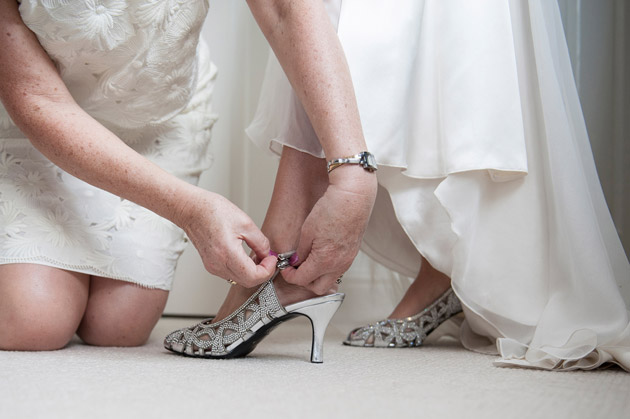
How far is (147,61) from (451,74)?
470 millimetres

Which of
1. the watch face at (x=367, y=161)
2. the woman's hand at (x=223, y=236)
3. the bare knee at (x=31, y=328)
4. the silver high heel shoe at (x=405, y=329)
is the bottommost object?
the silver high heel shoe at (x=405, y=329)

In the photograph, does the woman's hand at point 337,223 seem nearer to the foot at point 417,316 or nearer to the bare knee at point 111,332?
the foot at point 417,316

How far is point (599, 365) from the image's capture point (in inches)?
31.3

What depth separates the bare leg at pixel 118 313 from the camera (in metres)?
1.07

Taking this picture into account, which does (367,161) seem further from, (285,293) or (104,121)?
(104,121)

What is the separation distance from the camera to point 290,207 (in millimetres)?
897

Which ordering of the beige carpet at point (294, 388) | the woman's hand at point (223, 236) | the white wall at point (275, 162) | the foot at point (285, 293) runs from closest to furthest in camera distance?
the beige carpet at point (294, 388) → the woman's hand at point (223, 236) → the foot at point (285, 293) → the white wall at point (275, 162)

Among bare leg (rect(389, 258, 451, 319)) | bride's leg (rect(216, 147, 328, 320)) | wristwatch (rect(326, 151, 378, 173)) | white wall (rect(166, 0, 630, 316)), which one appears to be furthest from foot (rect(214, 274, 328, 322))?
white wall (rect(166, 0, 630, 316))

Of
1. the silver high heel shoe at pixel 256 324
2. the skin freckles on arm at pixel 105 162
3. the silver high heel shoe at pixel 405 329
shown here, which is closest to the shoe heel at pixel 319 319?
the silver high heel shoe at pixel 256 324

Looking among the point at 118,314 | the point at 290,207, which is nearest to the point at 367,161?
the point at 290,207

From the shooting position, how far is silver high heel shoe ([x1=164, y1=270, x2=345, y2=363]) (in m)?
0.84

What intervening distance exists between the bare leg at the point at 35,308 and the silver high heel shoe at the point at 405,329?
1.52 ft

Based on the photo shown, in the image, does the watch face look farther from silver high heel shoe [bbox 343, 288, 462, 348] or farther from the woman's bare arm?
silver high heel shoe [bbox 343, 288, 462, 348]

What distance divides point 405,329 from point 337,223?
0.39 metres
